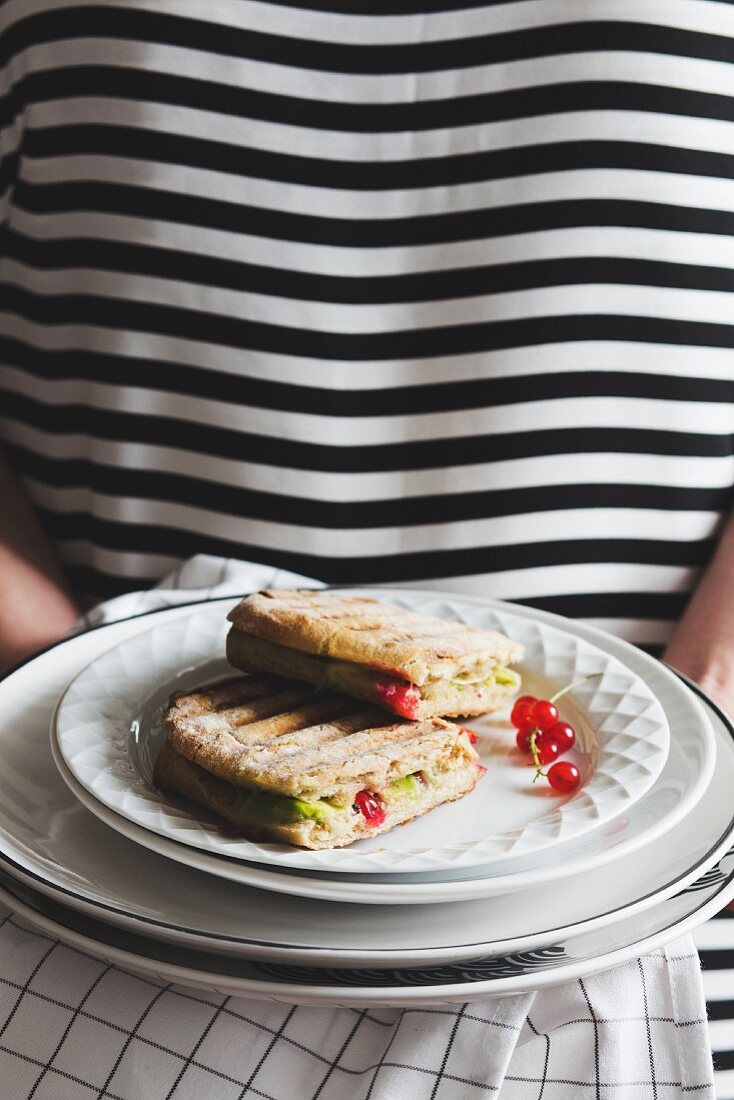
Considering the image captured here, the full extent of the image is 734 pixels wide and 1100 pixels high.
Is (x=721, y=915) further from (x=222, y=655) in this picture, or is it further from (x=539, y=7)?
(x=539, y=7)

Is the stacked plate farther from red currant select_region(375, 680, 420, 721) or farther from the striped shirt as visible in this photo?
the striped shirt

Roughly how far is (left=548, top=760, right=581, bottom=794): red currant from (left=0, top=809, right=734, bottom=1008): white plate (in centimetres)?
17

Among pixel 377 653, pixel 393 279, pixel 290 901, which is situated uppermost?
pixel 393 279

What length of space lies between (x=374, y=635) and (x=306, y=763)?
0.19 m

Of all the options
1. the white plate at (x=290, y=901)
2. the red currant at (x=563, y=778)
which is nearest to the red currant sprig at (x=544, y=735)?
the red currant at (x=563, y=778)

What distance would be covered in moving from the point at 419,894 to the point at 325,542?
0.86 meters

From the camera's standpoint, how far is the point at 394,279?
1430 millimetres

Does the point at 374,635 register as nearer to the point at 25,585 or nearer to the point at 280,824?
the point at 280,824

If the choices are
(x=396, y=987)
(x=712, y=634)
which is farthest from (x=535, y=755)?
(x=712, y=634)

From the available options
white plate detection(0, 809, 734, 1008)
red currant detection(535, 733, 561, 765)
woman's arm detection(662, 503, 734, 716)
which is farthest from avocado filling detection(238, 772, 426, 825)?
woman's arm detection(662, 503, 734, 716)

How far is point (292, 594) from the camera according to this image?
111cm

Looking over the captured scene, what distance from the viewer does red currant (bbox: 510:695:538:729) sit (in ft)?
3.31

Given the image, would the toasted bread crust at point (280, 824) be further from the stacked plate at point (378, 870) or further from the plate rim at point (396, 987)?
the plate rim at point (396, 987)

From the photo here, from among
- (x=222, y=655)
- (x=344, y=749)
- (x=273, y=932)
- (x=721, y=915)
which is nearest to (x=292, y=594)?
(x=222, y=655)
